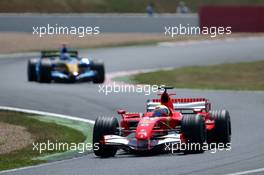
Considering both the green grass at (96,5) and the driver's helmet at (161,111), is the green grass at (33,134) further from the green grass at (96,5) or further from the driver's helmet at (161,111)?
the green grass at (96,5)

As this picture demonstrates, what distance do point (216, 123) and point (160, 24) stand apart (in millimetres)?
37267

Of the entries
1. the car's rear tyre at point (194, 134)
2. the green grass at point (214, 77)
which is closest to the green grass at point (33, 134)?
the car's rear tyre at point (194, 134)

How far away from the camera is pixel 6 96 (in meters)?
25.1

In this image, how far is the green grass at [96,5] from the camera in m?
64.4

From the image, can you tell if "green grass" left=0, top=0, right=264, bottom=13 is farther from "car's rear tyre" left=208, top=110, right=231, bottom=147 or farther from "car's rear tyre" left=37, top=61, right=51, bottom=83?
"car's rear tyre" left=208, top=110, right=231, bottom=147

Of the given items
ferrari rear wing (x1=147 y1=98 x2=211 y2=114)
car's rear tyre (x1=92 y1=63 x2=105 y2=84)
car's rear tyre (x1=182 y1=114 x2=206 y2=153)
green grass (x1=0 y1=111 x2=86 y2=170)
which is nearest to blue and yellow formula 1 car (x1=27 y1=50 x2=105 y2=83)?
car's rear tyre (x1=92 y1=63 x2=105 y2=84)

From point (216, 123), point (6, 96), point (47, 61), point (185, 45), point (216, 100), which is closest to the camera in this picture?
point (216, 123)

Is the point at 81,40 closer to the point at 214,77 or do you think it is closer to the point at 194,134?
the point at 214,77

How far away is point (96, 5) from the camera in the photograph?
70500 millimetres

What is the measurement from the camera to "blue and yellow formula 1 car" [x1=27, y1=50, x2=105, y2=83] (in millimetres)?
29172

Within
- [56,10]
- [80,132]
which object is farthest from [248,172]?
[56,10]

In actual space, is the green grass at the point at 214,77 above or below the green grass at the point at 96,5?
below

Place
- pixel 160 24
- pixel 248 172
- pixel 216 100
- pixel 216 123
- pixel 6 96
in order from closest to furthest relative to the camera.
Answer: pixel 248 172 < pixel 216 123 < pixel 216 100 < pixel 6 96 < pixel 160 24

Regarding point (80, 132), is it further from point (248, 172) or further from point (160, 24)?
point (160, 24)
